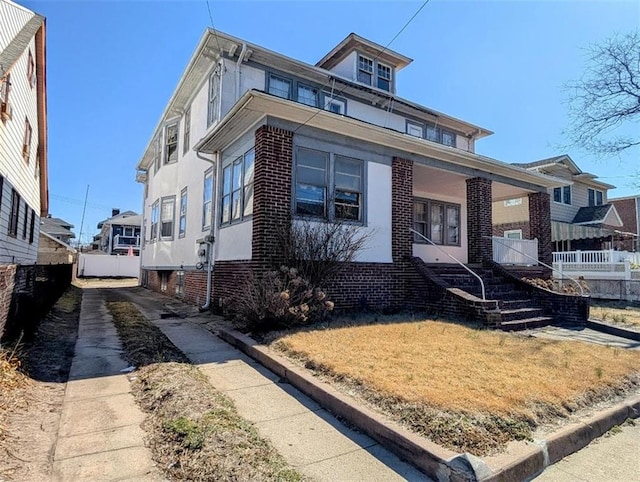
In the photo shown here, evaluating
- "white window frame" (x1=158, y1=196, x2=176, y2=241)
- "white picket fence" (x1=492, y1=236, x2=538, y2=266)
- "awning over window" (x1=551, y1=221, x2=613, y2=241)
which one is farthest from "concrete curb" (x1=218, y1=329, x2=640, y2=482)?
"awning over window" (x1=551, y1=221, x2=613, y2=241)

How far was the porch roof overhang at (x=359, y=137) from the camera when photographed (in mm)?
7828

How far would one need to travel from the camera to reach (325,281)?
7852 millimetres

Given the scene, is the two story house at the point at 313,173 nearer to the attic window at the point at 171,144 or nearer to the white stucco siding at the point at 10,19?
the attic window at the point at 171,144

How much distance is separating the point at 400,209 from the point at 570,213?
2033 cm

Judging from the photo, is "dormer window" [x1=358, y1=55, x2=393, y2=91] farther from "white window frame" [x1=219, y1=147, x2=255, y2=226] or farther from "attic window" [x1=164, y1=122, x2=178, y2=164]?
"attic window" [x1=164, y1=122, x2=178, y2=164]

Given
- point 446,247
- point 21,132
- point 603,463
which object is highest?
point 21,132

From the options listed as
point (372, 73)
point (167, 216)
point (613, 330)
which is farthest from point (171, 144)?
point (613, 330)

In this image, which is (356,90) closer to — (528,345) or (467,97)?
(467,97)

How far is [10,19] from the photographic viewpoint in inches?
416

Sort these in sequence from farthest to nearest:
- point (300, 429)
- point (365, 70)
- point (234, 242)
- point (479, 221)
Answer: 1. point (365, 70)
2. point (479, 221)
3. point (234, 242)
4. point (300, 429)

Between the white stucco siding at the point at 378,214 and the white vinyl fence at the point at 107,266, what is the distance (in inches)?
999

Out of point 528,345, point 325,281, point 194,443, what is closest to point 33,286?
point 325,281

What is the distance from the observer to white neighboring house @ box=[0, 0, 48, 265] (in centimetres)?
1012

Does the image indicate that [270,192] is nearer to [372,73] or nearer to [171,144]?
[372,73]
